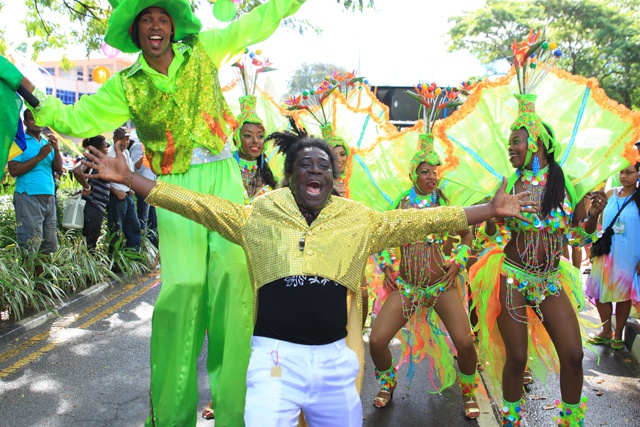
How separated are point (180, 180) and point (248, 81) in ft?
7.00

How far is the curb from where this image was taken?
587 centimetres

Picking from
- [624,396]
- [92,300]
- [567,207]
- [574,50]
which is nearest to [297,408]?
A: [567,207]

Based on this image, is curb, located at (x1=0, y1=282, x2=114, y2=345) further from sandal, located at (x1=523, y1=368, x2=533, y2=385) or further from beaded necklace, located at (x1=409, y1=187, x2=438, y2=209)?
sandal, located at (x1=523, y1=368, x2=533, y2=385)

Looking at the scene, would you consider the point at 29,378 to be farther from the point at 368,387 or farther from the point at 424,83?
the point at 424,83

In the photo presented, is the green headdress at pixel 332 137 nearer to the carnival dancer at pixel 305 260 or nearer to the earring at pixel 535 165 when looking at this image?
the earring at pixel 535 165

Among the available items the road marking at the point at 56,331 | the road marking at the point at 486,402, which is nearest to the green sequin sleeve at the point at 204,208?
the road marking at the point at 486,402

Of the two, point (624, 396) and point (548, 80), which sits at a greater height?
point (548, 80)

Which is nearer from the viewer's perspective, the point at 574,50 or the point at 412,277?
the point at 412,277

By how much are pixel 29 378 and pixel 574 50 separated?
27.5 meters

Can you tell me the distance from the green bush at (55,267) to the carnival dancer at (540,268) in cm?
489

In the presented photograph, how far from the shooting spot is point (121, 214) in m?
9.38

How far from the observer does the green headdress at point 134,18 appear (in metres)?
3.47

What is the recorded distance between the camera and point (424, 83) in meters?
4.86

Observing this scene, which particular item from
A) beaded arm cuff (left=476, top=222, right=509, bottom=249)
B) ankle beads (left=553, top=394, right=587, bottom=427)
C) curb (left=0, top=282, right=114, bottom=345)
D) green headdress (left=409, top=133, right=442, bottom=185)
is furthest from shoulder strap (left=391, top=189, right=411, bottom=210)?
curb (left=0, top=282, right=114, bottom=345)
